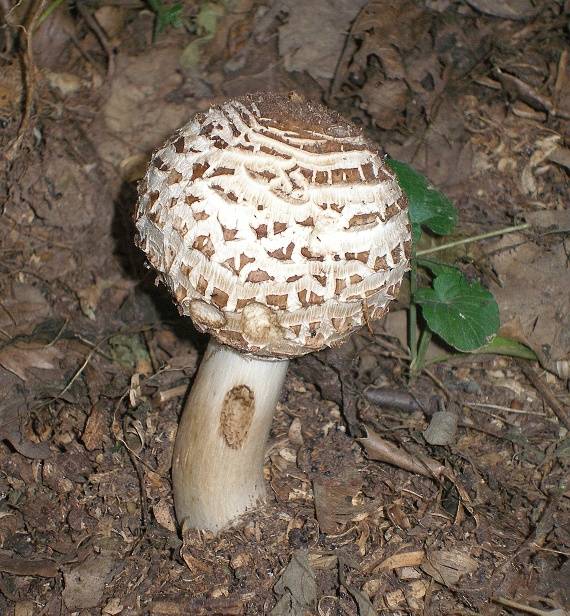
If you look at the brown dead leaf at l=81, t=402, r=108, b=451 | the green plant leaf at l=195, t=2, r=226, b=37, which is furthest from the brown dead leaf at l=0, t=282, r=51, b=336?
the green plant leaf at l=195, t=2, r=226, b=37

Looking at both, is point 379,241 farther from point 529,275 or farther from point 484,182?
point 484,182

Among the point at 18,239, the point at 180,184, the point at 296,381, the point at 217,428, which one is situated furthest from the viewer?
the point at 18,239

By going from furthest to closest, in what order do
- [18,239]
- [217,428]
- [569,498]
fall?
[18,239] < [569,498] < [217,428]

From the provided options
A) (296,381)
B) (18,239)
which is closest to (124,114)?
(18,239)

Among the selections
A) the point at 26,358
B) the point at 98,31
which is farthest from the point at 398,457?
the point at 98,31

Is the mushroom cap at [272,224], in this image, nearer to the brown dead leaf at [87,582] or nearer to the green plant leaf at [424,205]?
the green plant leaf at [424,205]

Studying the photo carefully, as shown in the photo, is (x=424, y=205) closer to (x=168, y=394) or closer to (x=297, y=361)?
(x=297, y=361)

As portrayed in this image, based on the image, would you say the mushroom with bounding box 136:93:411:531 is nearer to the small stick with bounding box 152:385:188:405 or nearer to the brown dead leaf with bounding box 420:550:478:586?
the small stick with bounding box 152:385:188:405
